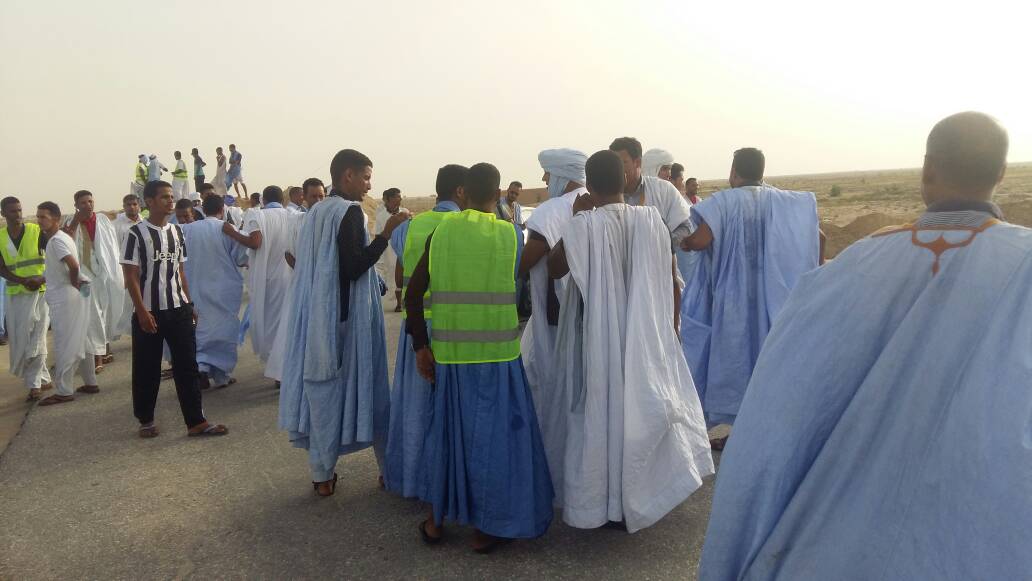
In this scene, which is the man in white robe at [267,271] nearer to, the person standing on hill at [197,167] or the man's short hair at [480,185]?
the man's short hair at [480,185]

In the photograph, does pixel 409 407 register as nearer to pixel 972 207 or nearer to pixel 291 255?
pixel 972 207

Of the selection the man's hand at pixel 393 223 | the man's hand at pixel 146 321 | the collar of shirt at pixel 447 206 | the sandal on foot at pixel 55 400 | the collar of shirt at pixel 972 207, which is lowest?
the sandal on foot at pixel 55 400

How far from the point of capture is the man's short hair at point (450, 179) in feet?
13.8

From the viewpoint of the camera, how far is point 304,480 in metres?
4.56

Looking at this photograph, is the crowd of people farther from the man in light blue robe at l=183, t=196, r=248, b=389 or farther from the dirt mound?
the dirt mound

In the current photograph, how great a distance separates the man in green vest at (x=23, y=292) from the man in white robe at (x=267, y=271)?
5.75 ft

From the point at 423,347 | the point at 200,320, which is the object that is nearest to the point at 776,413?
the point at 423,347

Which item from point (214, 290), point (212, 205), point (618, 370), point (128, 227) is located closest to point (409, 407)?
point (618, 370)

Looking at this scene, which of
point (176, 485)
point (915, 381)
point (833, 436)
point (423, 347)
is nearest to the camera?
point (915, 381)

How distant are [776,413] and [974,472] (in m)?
0.50

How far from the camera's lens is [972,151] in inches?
76.2

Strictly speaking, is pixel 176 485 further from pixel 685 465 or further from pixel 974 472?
pixel 974 472

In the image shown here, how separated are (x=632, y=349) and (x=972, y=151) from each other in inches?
69.5

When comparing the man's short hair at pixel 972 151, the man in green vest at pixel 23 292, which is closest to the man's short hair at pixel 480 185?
the man's short hair at pixel 972 151
